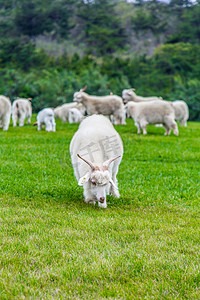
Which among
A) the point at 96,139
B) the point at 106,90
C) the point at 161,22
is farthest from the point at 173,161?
the point at 161,22

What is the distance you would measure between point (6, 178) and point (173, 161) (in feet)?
14.7

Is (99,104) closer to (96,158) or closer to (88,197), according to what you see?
(96,158)

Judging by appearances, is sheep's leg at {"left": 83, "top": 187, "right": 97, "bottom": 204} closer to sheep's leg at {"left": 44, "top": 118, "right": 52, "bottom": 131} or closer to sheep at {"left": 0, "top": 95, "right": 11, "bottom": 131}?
sheep at {"left": 0, "top": 95, "right": 11, "bottom": 131}

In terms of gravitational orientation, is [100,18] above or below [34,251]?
above

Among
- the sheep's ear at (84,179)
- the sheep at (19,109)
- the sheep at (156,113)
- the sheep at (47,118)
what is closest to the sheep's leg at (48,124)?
the sheep at (47,118)

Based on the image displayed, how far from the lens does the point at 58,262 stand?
3354mm

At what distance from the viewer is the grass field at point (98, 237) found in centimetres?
295

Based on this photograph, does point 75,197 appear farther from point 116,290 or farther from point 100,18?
point 100,18

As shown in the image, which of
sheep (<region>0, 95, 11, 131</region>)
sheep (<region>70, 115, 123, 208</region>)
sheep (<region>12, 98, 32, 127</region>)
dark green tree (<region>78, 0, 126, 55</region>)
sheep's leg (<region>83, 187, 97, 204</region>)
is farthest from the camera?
dark green tree (<region>78, 0, 126, 55</region>)

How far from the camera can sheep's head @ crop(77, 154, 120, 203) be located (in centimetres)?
484

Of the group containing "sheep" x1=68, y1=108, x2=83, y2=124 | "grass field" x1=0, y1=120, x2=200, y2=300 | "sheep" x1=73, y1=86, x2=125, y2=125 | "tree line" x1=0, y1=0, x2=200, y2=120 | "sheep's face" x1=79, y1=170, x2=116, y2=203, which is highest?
"tree line" x1=0, y1=0, x2=200, y2=120

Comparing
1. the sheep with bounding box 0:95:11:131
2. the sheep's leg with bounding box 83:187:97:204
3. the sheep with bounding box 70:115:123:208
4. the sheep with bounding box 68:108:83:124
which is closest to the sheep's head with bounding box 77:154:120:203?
the sheep with bounding box 70:115:123:208

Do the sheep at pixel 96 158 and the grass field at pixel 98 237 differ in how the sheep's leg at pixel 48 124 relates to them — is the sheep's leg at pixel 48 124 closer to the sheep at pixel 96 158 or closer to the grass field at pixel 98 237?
the grass field at pixel 98 237

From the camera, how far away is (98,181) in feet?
15.8
